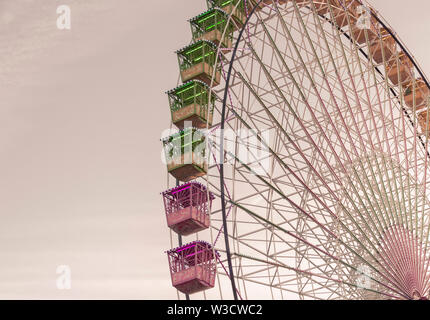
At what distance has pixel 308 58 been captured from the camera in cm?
2227

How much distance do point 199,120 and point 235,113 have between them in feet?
5.67

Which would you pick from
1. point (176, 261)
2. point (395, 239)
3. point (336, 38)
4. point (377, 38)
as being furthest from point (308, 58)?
point (176, 261)

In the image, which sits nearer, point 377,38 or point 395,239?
point 395,239

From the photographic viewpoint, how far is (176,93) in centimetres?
1927
